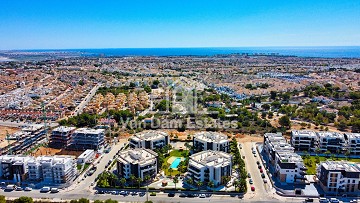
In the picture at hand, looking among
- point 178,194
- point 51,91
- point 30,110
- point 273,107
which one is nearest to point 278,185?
point 178,194

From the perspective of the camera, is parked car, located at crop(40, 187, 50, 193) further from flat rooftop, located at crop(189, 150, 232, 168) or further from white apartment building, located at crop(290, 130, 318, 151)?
white apartment building, located at crop(290, 130, 318, 151)

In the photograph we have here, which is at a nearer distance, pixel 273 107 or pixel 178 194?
pixel 178 194

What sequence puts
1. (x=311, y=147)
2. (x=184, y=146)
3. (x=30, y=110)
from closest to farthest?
1. (x=311, y=147)
2. (x=184, y=146)
3. (x=30, y=110)

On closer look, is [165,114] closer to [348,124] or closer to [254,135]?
[254,135]

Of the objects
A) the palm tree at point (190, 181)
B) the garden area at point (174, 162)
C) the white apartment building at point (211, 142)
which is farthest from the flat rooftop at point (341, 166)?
the garden area at point (174, 162)

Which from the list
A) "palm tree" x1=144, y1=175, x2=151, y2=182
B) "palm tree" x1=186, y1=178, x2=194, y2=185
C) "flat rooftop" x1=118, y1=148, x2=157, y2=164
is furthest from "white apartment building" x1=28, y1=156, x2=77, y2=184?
"palm tree" x1=186, y1=178, x2=194, y2=185

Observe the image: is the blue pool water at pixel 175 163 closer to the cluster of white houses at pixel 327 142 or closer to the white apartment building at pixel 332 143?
the cluster of white houses at pixel 327 142
